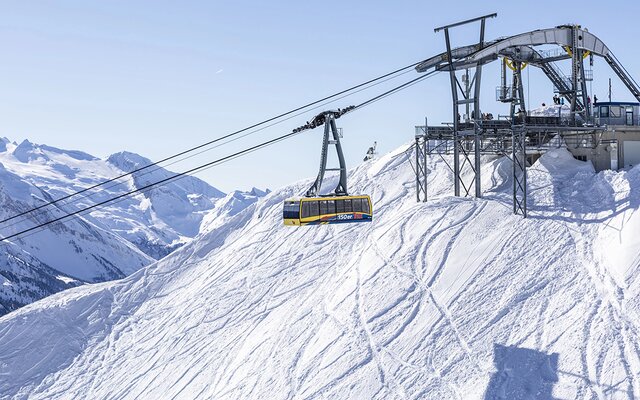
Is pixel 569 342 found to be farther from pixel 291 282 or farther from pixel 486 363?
pixel 291 282

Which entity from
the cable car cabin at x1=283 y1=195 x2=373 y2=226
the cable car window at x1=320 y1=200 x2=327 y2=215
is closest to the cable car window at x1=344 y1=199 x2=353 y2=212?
the cable car cabin at x1=283 y1=195 x2=373 y2=226

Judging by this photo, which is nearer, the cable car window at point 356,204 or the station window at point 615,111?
the cable car window at point 356,204

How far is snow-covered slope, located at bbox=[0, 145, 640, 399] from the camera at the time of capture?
122 ft

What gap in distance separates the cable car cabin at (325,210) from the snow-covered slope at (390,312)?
17.9 ft

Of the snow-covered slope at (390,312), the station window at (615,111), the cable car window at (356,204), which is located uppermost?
the station window at (615,111)

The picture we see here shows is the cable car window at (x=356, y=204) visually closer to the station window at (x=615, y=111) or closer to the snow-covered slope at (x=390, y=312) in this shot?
the snow-covered slope at (x=390, y=312)

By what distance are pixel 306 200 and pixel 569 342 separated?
14634mm

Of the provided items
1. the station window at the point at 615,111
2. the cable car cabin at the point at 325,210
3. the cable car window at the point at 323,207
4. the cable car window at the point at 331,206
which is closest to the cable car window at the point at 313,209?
the cable car cabin at the point at 325,210

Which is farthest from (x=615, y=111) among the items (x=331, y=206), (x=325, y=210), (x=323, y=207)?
(x=323, y=207)

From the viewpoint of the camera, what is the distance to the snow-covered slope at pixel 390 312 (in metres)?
37.1

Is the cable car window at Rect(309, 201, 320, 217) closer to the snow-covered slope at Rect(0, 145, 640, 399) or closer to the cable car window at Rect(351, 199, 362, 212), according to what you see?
the cable car window at Rect(351, 199, 362, 212)

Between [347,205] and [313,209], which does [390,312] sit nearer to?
[347,205]

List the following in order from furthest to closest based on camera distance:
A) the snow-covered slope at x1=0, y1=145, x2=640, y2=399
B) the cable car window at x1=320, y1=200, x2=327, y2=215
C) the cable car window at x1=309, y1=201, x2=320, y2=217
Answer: the cable car window at x1=320, y1=200, x2=327, y2=215, the cable car window at x1=309, y1=201, x2=320, y2=217, the snow-covered slope at x1=0, y1=145, x2=640, y2=399

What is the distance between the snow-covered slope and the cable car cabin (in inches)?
214
